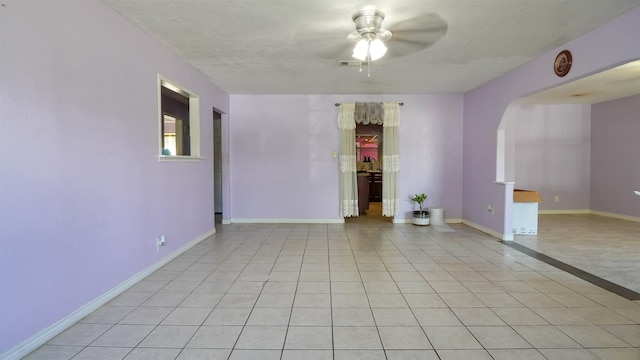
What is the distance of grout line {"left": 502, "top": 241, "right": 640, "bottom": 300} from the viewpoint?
2.70m

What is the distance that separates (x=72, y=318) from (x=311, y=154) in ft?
14.1

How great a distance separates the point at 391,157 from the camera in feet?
18.9

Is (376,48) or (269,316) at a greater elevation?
(376,48)

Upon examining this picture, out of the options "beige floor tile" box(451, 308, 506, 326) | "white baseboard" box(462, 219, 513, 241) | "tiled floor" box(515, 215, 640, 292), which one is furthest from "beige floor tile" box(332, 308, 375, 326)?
"white baseboard" box(462, 219, 513, 241)

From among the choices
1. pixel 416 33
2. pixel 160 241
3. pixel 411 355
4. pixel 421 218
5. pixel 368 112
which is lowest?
pixel 411 355

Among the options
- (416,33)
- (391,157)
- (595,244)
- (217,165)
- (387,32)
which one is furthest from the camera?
(217,165)

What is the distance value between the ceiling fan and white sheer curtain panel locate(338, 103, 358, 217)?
2396 mm

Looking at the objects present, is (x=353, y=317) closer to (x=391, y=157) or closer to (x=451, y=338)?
(x=451, y=338)

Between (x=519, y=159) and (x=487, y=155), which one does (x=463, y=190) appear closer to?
(x=487, y=155)

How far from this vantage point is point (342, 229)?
544cm

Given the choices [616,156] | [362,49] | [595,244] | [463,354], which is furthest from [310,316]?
[616,156]

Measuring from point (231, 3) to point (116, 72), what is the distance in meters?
1.14

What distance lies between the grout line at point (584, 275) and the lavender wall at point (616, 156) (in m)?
3.80

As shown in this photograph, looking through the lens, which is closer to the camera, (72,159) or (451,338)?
(451,338)
